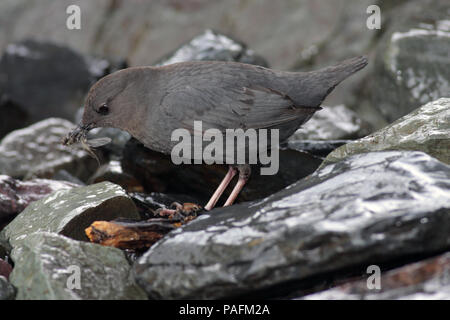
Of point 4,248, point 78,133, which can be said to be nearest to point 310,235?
point 78,133

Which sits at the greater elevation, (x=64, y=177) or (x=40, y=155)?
(x=40, y=155)

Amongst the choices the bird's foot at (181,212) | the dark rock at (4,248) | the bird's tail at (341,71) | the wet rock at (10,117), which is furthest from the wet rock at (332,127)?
the wet rock at (10,117)

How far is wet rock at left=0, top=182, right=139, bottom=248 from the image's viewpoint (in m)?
3.92

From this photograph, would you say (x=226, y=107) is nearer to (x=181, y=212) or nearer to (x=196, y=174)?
(x=181, y=212)

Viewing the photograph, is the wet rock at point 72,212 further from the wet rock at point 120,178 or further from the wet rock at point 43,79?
the wet rock at point 43,79

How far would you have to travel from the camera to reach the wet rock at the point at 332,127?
5453 mm

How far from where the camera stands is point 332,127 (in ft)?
18.2

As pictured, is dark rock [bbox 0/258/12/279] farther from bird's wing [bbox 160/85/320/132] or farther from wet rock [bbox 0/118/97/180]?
wet rock [bbox 0/118/97/180]

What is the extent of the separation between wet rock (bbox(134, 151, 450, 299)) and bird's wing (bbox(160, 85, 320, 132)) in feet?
2.97

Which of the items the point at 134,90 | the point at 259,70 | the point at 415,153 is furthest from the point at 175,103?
the point at 415,153

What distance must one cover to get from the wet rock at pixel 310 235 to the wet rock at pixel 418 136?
70cm

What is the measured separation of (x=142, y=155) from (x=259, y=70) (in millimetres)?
1491

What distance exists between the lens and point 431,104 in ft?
14.0

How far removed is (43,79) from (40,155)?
7.58 ft
